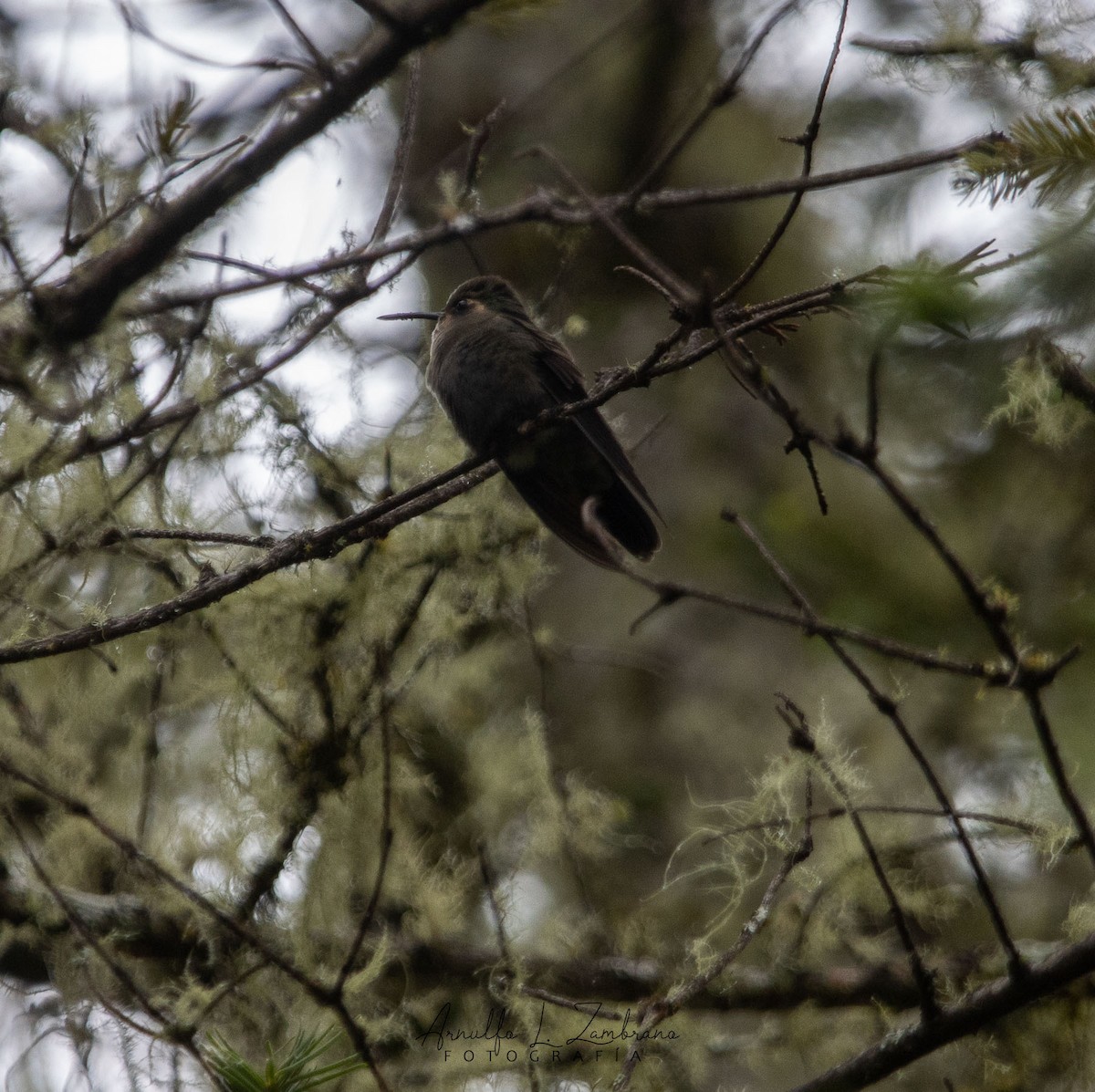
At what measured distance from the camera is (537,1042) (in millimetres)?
2414

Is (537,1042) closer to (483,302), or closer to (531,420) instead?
(531,420)

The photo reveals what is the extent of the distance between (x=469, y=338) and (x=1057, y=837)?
2.02 m

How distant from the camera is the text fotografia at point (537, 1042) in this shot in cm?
247

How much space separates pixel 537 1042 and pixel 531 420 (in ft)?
4.95

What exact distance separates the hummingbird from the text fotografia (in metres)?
1.13

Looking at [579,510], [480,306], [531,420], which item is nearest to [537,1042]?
[579,510]

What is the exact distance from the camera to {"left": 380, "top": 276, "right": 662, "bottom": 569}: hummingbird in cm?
281

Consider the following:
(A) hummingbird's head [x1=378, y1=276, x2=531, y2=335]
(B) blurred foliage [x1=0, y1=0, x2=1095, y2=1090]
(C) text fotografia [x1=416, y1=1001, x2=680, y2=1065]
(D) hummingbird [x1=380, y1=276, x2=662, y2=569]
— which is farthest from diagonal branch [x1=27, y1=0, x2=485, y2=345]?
(C) text fotografia [x1=416, y1=1001, x2=680, y2=1065]

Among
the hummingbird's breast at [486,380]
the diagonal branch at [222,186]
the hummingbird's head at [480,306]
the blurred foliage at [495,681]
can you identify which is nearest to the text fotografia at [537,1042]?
the blurred foliage at [495,681]

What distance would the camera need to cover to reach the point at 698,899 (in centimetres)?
395

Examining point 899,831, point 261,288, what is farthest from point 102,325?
point 899,831

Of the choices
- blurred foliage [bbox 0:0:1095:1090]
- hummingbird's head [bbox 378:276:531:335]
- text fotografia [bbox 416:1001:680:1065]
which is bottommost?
text fotografia [bbox 416:1001:680:1065]

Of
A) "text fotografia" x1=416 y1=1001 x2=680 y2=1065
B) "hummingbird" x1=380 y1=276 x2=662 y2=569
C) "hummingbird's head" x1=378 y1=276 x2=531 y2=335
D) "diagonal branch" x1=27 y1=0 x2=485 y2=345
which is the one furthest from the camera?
"hummingbird's head" x1=378 y1=276 x2=531 y2=335

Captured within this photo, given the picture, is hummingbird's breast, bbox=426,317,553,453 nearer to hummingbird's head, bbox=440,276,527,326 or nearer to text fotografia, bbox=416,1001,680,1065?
hummingbird's head, bbox=440,276,527,326
